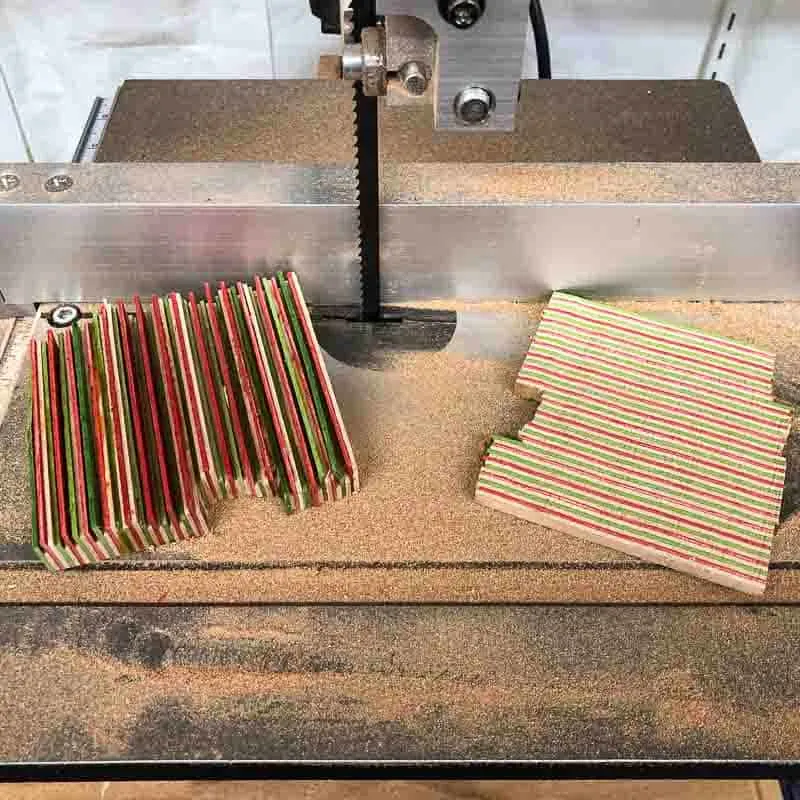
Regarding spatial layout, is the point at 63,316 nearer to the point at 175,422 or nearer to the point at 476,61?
the point at 175,422

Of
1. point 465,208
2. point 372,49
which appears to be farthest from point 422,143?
point 372,49

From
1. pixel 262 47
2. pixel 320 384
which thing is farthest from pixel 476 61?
pixel 262 47

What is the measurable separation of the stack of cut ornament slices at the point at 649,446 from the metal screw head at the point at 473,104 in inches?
15.3

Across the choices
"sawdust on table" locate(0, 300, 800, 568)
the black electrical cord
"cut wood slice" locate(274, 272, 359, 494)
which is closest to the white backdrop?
the black electrical cord

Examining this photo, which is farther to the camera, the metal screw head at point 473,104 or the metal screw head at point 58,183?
the metal screw head at point 58,183

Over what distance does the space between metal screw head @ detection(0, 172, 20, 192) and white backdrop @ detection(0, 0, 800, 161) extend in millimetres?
1731

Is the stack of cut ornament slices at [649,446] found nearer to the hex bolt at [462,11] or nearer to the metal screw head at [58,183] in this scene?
the hex bolt at [462,11]

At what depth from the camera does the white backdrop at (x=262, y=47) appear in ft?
9.07

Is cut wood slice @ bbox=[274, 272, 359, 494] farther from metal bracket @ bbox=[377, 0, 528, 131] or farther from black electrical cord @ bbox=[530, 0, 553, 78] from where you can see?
black electrical cord @ bbox=[530, 0, 553, 78]

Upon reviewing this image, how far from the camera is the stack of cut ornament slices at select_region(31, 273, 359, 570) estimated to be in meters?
1.10

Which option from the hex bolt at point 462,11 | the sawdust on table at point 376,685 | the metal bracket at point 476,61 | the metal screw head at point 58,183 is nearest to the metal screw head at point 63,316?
the metal screw head at point 58,183

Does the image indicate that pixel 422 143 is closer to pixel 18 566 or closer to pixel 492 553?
pixel 492 553

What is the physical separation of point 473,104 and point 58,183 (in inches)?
26.2

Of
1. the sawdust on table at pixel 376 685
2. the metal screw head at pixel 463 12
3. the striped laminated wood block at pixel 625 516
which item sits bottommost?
the sawdust on table at pixel 376 685
